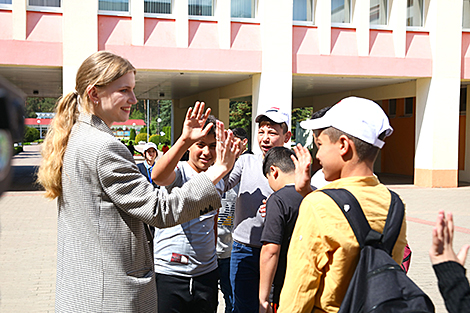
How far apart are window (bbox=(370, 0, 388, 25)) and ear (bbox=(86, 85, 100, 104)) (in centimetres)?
1724

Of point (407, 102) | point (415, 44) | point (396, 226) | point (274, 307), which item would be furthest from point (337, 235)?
point (407, 102)

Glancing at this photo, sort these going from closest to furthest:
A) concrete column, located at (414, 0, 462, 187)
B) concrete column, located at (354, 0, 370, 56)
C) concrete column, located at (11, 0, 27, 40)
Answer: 1. concrete column, located at (11, 0, 27, 40)
2. concrete column, located at (354, 0, 370, 56)
3. concrete column, located at (414, 0, 462, 187)

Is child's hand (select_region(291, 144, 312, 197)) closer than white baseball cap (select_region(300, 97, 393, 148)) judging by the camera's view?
No

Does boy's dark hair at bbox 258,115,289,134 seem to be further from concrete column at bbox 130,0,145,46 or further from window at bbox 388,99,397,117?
window at bbox 388,99,397,117

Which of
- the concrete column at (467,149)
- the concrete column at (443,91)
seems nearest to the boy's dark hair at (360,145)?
the concrete column at (443,91)

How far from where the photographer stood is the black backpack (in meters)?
1.51

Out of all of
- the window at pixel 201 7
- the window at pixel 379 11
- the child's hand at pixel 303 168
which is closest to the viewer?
the child's hand at pixel 303 168

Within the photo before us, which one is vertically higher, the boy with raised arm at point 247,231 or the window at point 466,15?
the window at point 466,15

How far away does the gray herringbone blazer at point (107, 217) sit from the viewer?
1827 millimetres

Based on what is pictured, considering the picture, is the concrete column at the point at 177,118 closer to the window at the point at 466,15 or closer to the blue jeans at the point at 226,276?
the window at the point at 466,15

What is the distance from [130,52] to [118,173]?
46.1 ft

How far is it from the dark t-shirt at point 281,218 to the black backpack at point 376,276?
1.07 m

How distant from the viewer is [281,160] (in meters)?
3.15

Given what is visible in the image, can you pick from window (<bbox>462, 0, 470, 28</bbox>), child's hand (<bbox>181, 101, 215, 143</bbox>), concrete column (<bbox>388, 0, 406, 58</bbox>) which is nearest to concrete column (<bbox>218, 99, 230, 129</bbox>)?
concrete column (<bbox>388, 0, 406, 58</bbox>)
